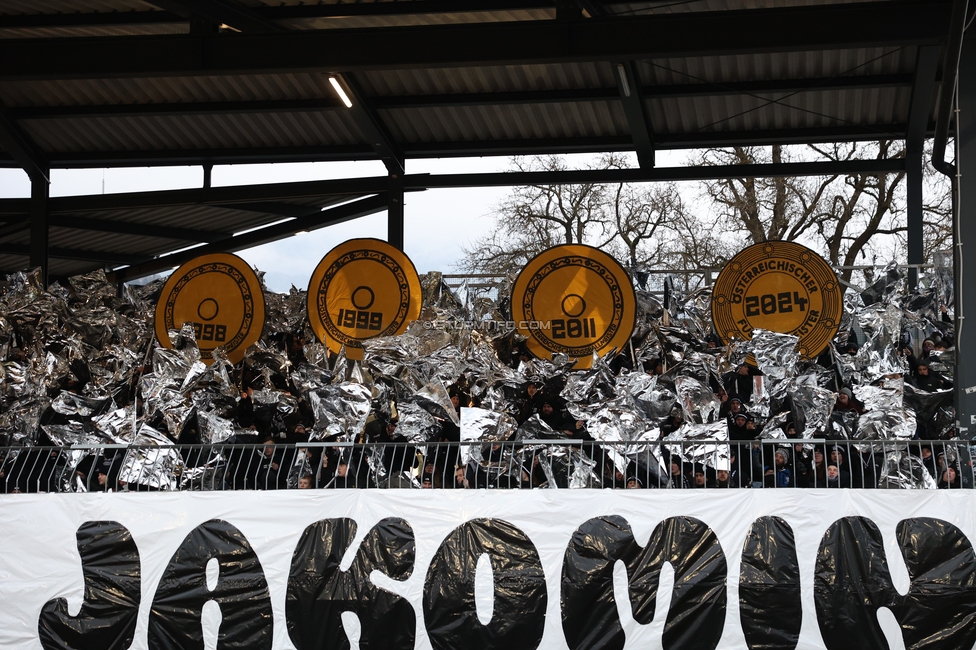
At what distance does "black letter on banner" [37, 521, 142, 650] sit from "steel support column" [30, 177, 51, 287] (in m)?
8.10

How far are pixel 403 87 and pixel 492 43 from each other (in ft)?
10.3

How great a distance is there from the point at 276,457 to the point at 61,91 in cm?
767

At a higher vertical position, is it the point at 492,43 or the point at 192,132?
the point at 192,132

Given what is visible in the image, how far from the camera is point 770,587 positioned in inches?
280

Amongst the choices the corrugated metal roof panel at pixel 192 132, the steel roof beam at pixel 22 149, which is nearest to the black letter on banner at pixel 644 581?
the corrugated metal roof panel at pixel 192 132

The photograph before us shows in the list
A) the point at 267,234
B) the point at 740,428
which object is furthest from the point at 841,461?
the point at 267,234

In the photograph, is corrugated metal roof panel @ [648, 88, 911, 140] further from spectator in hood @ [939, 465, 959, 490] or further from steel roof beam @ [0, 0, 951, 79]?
spectator in hood @ [939, 465, 959, 490]

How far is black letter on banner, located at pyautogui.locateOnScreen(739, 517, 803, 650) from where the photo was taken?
276 inches

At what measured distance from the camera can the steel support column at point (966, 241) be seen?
8711 millimetres

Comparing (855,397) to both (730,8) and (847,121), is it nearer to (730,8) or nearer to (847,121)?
(730,8)

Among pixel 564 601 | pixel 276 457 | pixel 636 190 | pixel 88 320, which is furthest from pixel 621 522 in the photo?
pixel 636 190

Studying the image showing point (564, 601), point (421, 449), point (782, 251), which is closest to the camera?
point (564, 601)

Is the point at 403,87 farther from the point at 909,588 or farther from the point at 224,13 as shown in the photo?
the point at 909,588

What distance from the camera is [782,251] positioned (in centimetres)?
1068
